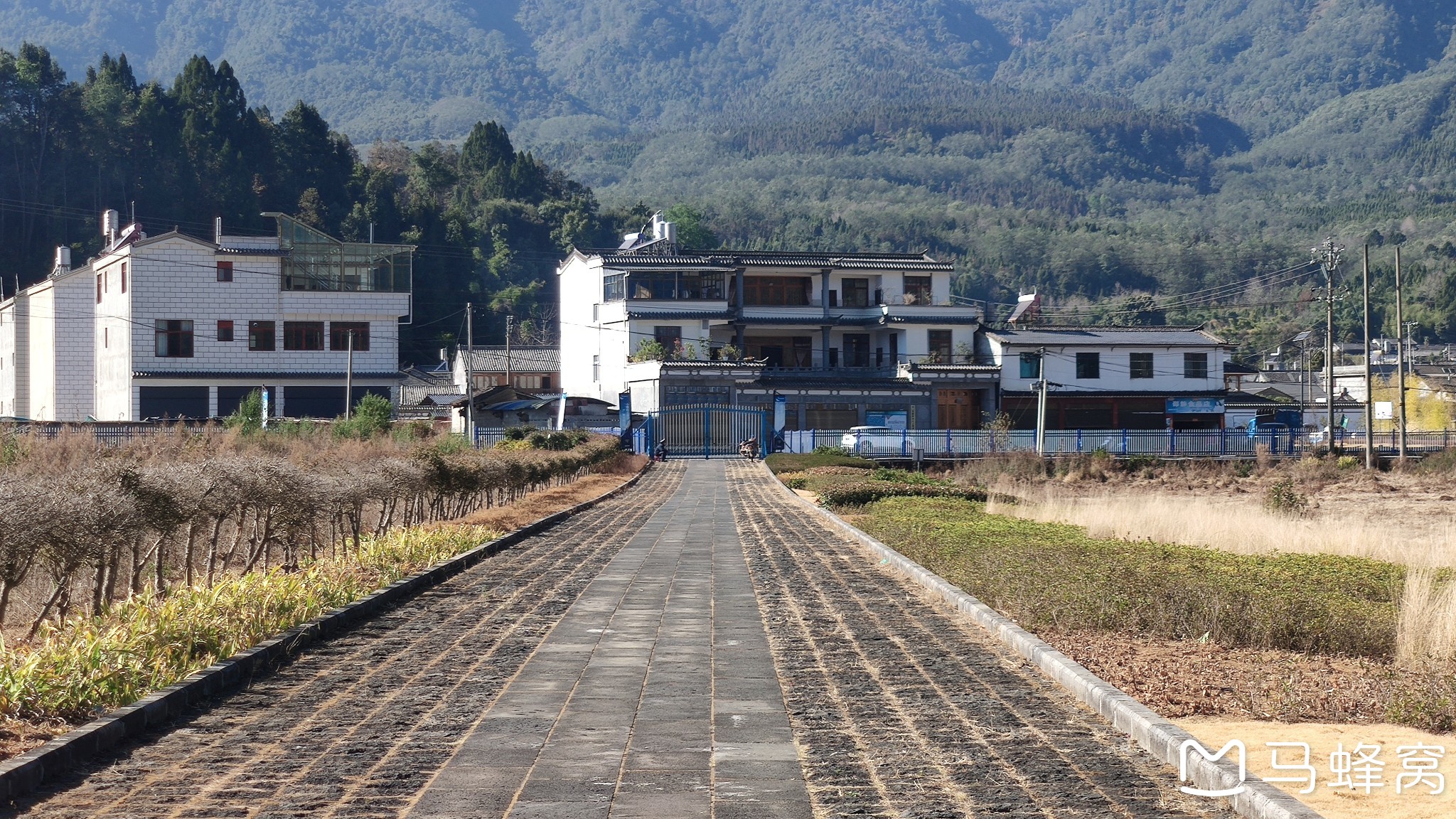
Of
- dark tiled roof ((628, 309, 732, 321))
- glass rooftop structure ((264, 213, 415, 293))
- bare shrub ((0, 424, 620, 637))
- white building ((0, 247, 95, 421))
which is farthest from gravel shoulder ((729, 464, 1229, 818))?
white building ((0, 247, 95, 421))

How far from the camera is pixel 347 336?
192 feet

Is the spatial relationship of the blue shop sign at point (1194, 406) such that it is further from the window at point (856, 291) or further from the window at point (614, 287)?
the window at point (614, 287)

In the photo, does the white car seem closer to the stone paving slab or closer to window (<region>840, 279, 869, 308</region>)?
window (<region>840, 279, 869, 308</region>)

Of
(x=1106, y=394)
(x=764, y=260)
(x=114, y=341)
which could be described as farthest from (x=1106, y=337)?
(x=114, y=341)

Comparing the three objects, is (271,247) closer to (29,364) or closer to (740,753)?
(29,364)

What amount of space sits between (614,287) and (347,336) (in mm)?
14266

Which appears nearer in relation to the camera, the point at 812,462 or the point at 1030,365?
the point at 812,462

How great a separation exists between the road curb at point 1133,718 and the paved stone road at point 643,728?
13cm

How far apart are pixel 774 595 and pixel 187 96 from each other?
8235 centimetres

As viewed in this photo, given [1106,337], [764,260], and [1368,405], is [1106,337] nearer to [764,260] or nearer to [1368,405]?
[764,260]

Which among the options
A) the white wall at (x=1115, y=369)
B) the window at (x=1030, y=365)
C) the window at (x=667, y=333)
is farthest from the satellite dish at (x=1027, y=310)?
the window at (x=667, y=333)

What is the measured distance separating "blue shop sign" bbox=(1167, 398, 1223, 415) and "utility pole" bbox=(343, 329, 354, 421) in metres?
39.4

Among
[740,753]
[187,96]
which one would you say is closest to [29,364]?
[187,96]

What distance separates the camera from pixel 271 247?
58.0 m
